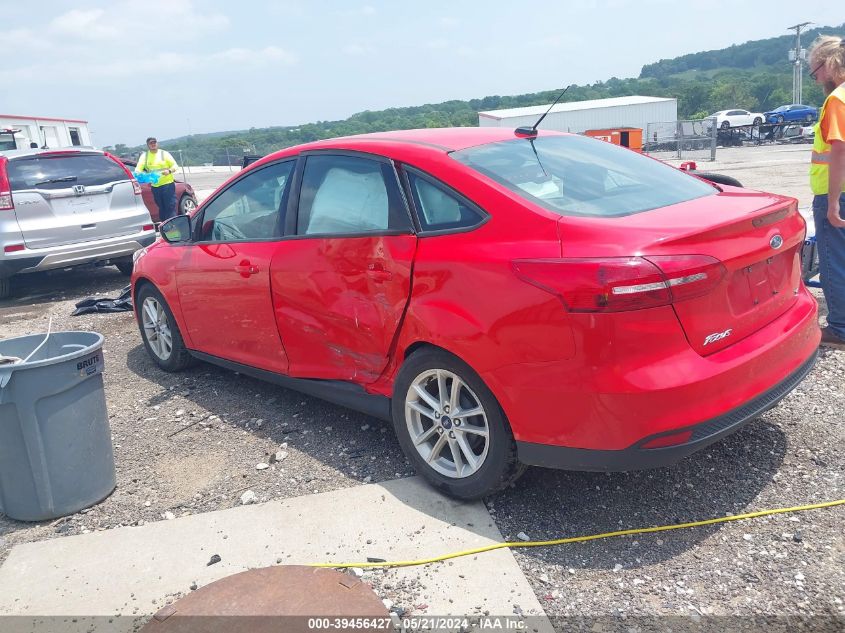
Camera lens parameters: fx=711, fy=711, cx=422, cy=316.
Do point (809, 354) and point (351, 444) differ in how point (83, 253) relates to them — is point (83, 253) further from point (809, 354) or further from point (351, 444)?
point (809, 354)

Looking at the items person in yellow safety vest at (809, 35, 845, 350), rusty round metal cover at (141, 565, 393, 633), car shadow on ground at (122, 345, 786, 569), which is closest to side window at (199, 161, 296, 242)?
car shadow on ground at (122, 345, 786, 569)

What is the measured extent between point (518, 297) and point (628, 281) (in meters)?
0.44

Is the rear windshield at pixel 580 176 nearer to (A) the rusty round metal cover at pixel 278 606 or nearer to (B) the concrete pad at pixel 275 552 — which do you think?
(B) the concrete pad at pixel 275 552

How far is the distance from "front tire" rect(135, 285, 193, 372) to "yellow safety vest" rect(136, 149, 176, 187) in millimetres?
7387

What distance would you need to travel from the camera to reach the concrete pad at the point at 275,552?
9.36ft

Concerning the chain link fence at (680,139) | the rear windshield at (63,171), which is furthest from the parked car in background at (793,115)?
the rear windshield at (63,171)

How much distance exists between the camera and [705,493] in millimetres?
3301

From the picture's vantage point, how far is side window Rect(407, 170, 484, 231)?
3188mm

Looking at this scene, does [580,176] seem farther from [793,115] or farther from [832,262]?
[793,115]

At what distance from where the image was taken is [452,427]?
329cm

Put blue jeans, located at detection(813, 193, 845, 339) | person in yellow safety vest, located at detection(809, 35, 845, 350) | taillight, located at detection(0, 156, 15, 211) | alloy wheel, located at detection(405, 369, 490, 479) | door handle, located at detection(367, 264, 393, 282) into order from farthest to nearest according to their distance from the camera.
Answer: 1. taillight, located at detection(0, 156, 15, 211)
2. blue jeans, located at detection(813, 193, 845, 339)
3. person in yellow safety vest, located at detection(809, 35, 845, 350)
4. door handle, located at detection(367, 264, 393, 282)
5. alloy wheel, located at detection(405, 369, 490, 479)

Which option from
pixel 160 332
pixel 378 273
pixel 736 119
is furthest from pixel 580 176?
pixel 736 119

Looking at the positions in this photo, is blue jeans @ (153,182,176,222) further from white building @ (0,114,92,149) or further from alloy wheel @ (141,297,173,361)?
white building @ (0,114,92,149)

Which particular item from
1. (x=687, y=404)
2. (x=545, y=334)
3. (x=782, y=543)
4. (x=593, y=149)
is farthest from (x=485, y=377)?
(x=593, y=149)
